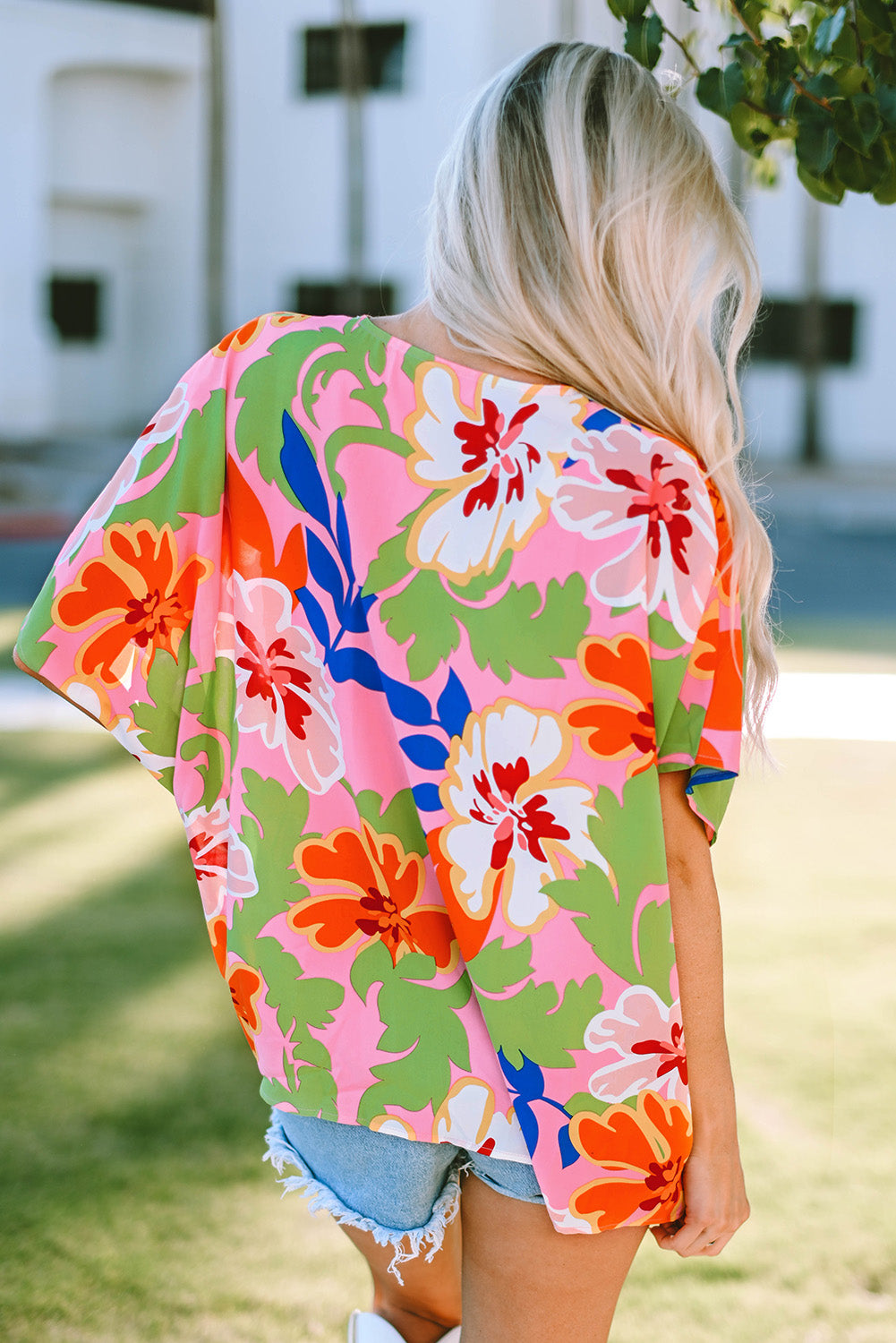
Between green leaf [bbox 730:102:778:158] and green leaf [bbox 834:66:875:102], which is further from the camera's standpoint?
green leaf [bbox 730:102:778:158]

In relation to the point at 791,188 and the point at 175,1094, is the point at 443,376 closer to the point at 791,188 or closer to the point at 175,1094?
the point at 175,1094

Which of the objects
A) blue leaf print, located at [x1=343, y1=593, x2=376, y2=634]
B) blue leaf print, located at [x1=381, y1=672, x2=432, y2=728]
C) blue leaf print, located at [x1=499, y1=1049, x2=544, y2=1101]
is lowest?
blue leaf print, located at [x1=499, y1=1049, x2=544, y2=1101]

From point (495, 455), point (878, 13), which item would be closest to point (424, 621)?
point (495, 455)

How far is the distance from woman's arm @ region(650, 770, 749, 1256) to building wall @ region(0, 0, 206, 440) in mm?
16050

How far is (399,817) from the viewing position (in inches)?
50.7

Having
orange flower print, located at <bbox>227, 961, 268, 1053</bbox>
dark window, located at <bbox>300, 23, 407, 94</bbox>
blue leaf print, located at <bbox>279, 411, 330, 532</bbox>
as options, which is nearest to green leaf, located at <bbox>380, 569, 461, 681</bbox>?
blue leaf print, located at <bbox>279, 411, 330, 532</bbox>

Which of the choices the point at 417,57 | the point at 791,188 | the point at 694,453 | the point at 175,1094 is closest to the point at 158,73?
the point at 417,57

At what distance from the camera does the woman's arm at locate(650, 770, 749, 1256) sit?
1.26 m

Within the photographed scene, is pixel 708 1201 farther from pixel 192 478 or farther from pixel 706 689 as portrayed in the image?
pixel 192 478

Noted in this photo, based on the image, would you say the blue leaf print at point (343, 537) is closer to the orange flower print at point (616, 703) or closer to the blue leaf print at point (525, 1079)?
the orange flower print at point (616, 703)

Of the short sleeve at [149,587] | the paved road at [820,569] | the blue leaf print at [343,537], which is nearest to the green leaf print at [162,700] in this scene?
the short sleeve at [149,587]

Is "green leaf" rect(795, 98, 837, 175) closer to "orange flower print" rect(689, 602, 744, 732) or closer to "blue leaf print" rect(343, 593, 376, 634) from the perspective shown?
"orange flower print" rect(689, 602, 744, 732)

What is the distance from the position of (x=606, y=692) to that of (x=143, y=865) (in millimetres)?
3426

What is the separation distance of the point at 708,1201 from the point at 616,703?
503mm
